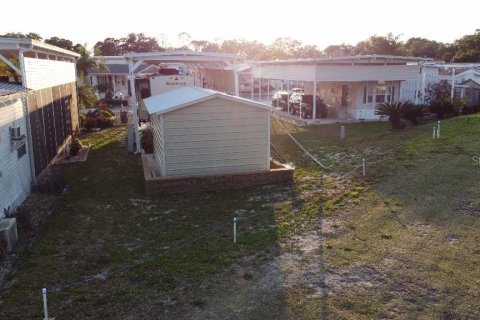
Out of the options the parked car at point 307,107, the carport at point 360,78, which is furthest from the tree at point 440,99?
the parked car at point 307,107

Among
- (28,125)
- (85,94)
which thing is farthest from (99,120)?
(28,125)

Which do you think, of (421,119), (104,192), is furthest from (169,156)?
(421,119)

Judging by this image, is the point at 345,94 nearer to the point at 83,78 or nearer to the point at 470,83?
the point at 470,83

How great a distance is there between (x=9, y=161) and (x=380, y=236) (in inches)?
349

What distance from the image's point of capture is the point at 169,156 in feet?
42.7

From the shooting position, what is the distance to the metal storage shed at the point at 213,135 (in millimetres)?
12805

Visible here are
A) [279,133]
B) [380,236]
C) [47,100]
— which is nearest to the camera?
[380,236]

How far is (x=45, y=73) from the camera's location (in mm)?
16062

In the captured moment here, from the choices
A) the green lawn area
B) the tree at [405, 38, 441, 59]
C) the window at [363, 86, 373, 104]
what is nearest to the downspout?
the green lawn area

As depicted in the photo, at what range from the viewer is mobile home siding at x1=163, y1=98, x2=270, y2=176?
42.2 feet

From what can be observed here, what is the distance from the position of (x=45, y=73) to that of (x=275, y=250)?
11722 millimetres

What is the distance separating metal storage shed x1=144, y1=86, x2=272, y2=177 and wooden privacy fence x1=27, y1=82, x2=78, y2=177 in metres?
3.86

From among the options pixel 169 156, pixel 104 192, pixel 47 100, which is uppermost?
pixel 47 100

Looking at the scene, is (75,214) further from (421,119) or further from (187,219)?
(421,119)
